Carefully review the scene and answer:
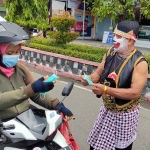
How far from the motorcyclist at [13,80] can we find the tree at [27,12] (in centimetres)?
760

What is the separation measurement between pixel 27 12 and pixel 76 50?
257 cm

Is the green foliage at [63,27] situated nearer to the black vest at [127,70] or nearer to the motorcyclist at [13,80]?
the black vest at [127,70]

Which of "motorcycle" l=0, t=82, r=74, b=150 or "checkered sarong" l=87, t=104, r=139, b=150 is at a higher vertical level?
"motorcycle" l=0, t=82, r=74, b=150

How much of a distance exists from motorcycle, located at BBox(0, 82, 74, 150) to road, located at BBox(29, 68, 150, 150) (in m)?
1.71

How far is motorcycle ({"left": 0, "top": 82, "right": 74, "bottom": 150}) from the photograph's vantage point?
1754mm

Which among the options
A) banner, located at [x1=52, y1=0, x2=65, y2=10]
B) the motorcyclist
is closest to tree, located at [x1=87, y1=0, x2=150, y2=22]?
the motorcyclist

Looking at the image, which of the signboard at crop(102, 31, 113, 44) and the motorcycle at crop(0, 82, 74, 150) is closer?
the motorcycle at crop(0, 82, 74, 150)

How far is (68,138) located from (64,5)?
15529 mm

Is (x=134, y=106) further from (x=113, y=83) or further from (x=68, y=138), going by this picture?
(x=68, y=138)

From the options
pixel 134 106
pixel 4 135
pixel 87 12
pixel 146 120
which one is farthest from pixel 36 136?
pixel 87 12

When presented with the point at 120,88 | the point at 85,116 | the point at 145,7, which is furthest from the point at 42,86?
the point at 145,7

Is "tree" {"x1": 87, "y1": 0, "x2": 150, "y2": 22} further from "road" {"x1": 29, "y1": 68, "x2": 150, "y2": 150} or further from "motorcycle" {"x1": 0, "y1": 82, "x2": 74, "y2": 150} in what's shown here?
"motorcycle" {"x1": 0, "y1": 82, "x2": 74, "y2": 150}

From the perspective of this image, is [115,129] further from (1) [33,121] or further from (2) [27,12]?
(2) [27,12]

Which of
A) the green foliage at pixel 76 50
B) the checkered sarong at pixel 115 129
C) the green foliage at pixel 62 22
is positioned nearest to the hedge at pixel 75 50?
the green foliage at pixel 76 50
